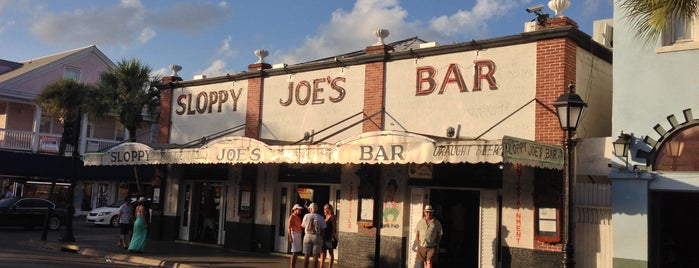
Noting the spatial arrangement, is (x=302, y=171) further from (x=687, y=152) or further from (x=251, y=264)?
(x=687, y=152)

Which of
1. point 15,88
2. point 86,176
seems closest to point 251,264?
point 86,176

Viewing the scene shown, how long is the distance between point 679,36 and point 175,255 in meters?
12.2

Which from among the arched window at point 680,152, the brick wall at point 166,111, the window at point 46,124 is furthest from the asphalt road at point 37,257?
the window at point 46,124

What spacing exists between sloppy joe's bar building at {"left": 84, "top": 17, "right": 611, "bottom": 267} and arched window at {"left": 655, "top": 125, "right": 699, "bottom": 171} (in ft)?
5.63

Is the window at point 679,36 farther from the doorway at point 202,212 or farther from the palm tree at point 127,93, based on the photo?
the palm tree at point 127,93

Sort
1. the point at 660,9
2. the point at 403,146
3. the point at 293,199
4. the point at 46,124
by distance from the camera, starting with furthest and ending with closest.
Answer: the point at 46,124 < the point at 293,199 < the point at 403,146 < the point at 660,9

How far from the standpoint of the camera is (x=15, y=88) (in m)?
33.9

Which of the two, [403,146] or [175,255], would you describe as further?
[175,255]

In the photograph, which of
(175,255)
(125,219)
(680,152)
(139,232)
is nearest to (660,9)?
(680,152)

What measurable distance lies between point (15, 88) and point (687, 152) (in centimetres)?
3286

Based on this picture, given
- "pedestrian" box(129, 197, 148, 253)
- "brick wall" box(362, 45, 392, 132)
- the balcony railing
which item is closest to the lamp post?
"brick wall" box(362, 45, 392, 132)

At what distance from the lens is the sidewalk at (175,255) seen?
14.8 metres

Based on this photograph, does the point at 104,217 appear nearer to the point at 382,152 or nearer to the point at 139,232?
the point at 139,232

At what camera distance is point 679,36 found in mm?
11500
